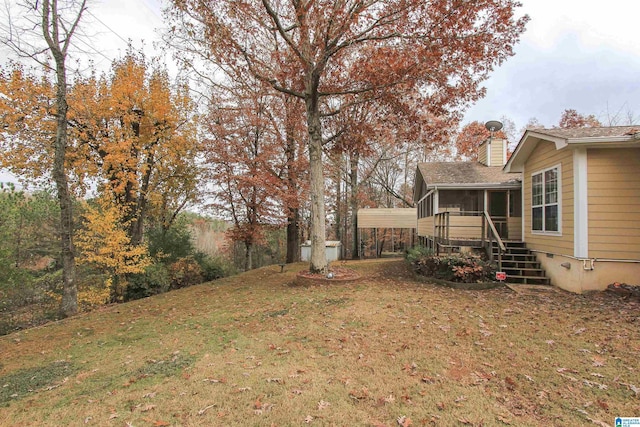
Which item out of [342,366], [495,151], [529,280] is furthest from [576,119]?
[342,366]

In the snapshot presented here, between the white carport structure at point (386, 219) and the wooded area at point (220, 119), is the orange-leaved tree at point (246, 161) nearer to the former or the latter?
the wooded area at point (220, 119)

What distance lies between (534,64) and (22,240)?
28710 mm

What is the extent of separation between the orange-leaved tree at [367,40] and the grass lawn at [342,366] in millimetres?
4463

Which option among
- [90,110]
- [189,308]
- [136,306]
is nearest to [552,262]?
[189,308]

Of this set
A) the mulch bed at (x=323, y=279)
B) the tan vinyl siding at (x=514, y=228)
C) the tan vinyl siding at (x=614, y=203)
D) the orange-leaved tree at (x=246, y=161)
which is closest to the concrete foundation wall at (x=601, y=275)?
the tan vinyl siding at (x=614, y=203)

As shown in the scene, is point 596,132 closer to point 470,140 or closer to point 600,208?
point 600,208

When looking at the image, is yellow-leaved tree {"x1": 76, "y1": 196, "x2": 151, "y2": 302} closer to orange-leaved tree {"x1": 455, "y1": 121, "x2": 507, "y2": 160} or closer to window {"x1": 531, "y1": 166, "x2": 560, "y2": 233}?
window {"x1": 531, "y1": 166, "x2": 560, "y2": 233}

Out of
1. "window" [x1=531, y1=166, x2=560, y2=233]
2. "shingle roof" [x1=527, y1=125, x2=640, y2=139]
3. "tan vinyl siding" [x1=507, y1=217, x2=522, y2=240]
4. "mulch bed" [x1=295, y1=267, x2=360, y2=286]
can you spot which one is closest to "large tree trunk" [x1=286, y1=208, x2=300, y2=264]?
"mulch bed" [x1=295, y1=267, x2=360, y2=286]

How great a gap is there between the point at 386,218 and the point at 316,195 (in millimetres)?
13141

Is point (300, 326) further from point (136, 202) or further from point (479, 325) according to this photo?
point (136, 202)

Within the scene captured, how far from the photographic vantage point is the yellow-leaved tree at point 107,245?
10141 millimetres

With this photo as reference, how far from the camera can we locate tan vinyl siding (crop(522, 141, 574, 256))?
7.57 meters

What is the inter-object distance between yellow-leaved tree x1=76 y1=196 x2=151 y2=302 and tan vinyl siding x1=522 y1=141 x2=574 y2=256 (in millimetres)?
12826

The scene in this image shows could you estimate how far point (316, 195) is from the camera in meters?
9.55
